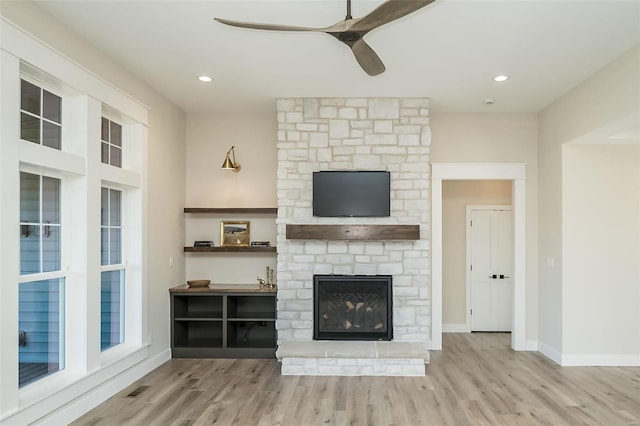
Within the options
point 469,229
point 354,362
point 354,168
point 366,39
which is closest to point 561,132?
point 469,229

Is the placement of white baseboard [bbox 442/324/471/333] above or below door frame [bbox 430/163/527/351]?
below

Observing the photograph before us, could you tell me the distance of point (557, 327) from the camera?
5.30 m

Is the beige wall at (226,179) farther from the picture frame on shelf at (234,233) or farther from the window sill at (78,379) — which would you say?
the window sill at (78,379)

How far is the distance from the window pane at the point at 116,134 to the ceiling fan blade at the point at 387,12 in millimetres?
2735

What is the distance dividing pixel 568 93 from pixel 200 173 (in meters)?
4.47

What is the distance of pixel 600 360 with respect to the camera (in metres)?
5.13

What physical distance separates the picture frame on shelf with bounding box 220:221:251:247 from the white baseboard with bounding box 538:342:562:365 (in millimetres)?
3867

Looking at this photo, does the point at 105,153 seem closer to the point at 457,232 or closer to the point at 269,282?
the point at 269,282

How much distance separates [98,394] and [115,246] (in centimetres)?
133

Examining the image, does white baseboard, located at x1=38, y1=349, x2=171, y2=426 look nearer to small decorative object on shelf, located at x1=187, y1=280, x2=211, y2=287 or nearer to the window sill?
the window sill

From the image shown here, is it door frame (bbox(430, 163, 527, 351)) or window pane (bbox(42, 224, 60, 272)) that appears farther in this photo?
door frame (bbox(430, 163, 527, 351))

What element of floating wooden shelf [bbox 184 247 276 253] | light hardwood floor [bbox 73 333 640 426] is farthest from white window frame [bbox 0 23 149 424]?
floating wooden shelf [bbox 184 247 276 253]

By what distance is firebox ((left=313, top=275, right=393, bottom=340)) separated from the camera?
5.39m

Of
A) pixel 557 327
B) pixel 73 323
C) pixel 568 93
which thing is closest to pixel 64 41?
pixel 73 323
